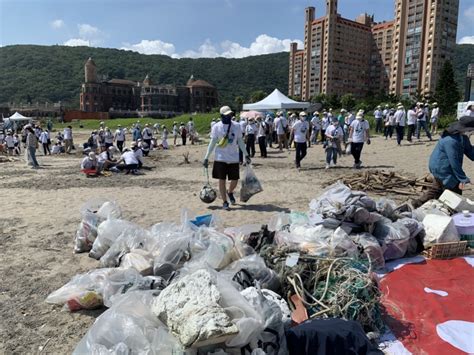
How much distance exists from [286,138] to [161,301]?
15.2 meters

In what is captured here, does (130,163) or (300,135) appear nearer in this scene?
(300,135)

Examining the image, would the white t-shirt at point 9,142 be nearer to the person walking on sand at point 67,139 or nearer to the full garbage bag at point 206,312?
the person walking on sand at point 67,139

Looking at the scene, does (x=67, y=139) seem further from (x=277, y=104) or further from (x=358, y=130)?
(x=358, y=130)

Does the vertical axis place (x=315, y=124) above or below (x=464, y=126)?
below

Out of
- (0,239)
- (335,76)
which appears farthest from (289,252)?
(335,76)

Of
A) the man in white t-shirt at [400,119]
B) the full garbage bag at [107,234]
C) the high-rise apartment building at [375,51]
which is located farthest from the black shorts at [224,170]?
the high-rise apartment building at [375,51]

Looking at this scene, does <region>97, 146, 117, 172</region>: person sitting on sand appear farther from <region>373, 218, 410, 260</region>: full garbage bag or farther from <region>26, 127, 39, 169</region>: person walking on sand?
<region>373, 218, 410, 260</region>: full garbage bag

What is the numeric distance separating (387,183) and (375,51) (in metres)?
108

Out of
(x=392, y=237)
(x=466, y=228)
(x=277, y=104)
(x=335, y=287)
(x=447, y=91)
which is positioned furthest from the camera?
(x=447, y=91)

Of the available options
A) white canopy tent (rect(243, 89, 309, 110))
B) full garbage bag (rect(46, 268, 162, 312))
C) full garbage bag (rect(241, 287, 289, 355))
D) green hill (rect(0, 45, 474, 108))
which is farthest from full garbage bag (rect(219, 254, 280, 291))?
green hill (rect(0, 45, 474, 108))

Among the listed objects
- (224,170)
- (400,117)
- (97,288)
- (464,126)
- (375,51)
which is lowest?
(97,288)

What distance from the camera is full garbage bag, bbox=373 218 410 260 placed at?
13.0 ft

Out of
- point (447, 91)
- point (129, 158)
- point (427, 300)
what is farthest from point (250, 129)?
point (447, 91)

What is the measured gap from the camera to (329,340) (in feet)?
7.30
